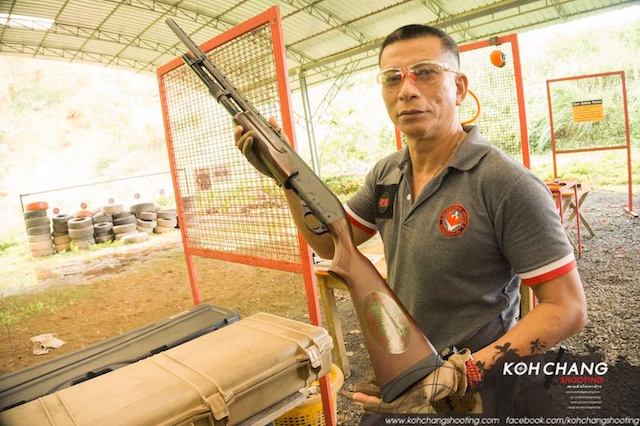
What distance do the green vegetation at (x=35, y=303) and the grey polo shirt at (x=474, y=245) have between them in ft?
19.9

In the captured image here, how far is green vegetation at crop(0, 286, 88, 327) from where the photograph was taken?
226 inches

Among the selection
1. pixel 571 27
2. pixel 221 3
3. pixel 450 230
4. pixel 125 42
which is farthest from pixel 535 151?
pixel 450 230

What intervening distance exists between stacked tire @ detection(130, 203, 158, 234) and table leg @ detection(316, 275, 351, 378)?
9322 millimetres

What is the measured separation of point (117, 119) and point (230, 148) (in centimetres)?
2441

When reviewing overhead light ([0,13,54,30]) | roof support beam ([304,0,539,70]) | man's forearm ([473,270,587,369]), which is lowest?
man's forearm ([473,270,587,369])

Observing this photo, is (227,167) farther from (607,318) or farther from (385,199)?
(607,318)

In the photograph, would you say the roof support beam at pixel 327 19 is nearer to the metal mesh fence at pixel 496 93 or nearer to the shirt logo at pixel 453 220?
the metal mesh fence at pixel 496 93

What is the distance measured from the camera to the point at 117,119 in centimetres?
2355

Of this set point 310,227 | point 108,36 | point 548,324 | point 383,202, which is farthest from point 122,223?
point 548,324

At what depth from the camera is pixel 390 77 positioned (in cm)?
150

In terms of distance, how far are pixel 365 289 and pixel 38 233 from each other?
10.9 meters

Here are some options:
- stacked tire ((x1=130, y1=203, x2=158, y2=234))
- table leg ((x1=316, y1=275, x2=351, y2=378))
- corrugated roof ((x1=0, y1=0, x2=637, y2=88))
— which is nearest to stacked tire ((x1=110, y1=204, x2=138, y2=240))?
stacked tire ((x1=130, y1=203, x2=158, y2=234))

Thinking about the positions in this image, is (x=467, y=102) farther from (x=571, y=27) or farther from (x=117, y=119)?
(x=117, y=119)

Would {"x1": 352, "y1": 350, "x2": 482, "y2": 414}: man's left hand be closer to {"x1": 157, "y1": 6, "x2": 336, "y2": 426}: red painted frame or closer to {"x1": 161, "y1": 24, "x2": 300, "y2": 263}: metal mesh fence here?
{"x1": 157, "y1": 6, "x2": 336, "y2": 426}: red painted frame
